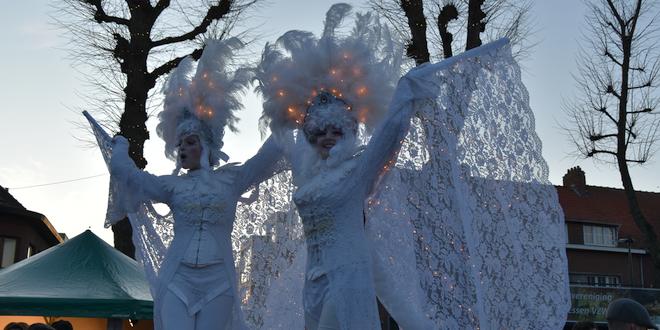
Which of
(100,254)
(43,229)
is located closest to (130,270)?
(100,254)

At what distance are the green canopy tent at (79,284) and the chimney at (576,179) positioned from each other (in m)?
30.6

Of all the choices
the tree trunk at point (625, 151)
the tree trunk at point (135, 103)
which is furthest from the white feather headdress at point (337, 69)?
the tree trunk at point (625, 151)

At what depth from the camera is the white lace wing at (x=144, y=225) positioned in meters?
5.11

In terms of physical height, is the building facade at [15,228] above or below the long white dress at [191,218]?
above

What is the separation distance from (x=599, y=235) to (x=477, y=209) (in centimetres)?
3108

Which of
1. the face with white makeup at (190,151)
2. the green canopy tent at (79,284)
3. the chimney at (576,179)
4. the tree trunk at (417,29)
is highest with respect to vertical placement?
the chimney at (576,179)

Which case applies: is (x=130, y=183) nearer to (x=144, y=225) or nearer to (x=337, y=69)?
(x=144, y=225)

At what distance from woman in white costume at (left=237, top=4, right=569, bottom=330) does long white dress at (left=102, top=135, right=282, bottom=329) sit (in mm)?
559

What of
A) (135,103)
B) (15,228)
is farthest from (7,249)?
(135,103)

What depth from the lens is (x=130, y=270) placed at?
786 cm

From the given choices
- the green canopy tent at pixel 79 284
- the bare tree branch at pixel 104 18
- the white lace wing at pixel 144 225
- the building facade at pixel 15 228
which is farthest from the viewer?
the building facade at pixel 15 228

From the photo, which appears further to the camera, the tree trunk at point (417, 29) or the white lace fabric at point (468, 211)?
the tree trunk at point (417, 29)

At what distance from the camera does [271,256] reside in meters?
5.01

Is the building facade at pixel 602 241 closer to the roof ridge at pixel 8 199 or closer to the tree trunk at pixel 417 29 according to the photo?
the roof ridge at pixel 8 199
